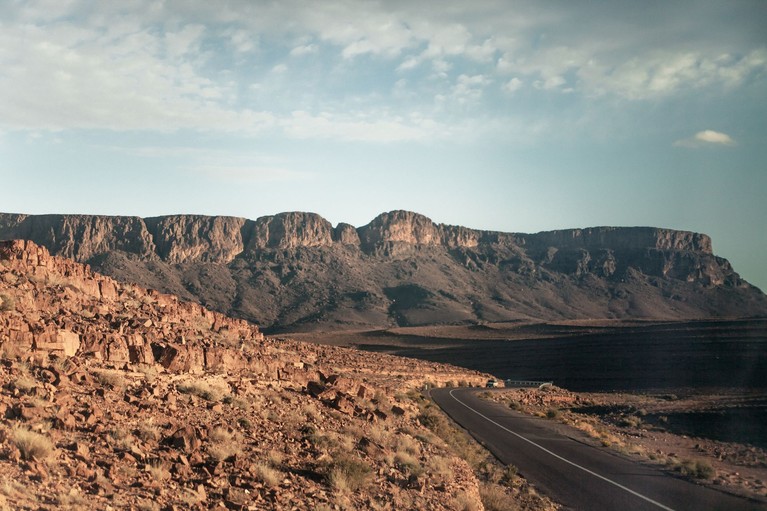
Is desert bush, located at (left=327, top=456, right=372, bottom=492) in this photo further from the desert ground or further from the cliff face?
the desert ground

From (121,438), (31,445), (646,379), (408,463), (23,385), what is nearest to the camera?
(31,445)

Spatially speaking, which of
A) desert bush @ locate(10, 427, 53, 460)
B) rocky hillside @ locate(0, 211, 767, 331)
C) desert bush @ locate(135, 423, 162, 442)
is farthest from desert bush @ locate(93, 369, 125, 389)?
rocky hillside @ locate(0, 211, 767, 331)

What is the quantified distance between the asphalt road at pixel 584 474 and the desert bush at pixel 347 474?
16.5 ft

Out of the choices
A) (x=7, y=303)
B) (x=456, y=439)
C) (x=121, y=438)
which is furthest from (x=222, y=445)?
(x=456, y=439)

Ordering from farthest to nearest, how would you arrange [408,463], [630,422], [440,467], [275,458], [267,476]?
[630,422] → [440,467] → [408,463] → [275,458] → [267,476]

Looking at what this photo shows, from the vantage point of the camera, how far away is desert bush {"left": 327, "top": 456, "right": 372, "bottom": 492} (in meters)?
11.0

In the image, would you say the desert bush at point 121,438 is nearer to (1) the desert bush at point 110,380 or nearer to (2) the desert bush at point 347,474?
(1) the desert bush at point 110,380

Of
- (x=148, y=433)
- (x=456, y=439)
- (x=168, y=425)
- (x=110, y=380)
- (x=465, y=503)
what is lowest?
(x=456, y=439)

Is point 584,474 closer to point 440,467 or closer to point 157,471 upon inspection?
point 440,467

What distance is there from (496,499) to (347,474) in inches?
166

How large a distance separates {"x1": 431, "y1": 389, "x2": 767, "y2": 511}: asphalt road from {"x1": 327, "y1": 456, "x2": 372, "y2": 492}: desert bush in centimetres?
502

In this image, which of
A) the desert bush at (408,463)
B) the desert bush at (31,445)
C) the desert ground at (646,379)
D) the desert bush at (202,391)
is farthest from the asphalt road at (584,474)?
the desert bush at (31,445)

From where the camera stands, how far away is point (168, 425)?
39.2 feet

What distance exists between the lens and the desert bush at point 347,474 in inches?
432
